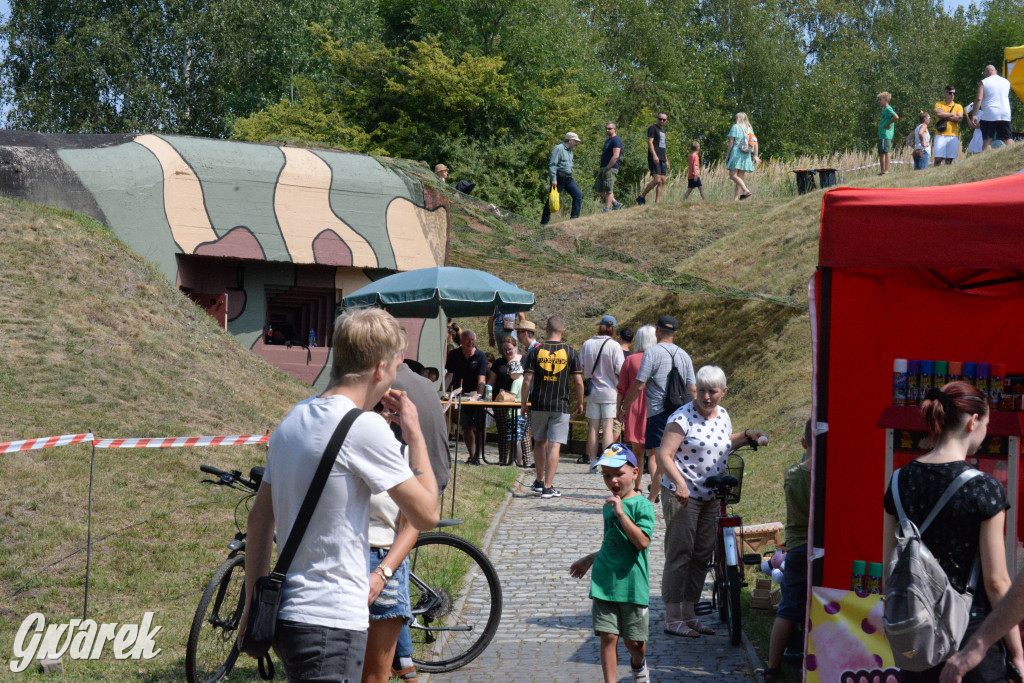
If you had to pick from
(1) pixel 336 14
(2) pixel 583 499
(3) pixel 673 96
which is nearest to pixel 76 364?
(2) pixel 583 499

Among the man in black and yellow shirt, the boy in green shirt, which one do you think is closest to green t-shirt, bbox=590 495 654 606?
the man in black and yellow shirt

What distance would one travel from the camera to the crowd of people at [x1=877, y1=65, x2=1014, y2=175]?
65.7 feet

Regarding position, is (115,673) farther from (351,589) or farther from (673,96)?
(673,96)

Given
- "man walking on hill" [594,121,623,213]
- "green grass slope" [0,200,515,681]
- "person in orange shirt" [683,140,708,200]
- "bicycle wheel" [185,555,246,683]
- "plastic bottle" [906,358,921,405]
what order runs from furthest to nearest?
1. "person in orange shirt" [683,140,708,200]
2. "man walking on hill" [594,121,623,213]
3. "green grass slope" [0,200,515,681]
4. "bicycle wheel" [185,555,246,683]
5. "plastic bottle" [906,358,921,405]

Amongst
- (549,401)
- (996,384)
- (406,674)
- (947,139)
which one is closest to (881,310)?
(996,384)

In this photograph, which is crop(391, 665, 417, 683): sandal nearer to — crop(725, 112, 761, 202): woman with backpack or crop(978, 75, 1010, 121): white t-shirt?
crop(978, 75, 1010, 121): white t-shirt

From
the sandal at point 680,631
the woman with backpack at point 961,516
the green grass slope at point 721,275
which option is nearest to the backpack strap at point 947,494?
the woman with backpack at point 961,516

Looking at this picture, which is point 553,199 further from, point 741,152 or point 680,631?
point 680,631

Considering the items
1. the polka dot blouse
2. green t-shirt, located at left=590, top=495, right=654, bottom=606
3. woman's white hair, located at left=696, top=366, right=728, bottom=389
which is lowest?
green t-shirt, located at left=590, top=495, right=654, bottom=606

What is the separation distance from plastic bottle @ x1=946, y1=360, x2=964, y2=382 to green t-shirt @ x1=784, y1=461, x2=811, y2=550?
995mm

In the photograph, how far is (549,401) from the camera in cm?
1131

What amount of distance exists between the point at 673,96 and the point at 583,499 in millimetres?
42887

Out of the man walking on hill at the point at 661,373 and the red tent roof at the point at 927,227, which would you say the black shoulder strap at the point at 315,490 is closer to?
the red tent roof at the point at 927,227

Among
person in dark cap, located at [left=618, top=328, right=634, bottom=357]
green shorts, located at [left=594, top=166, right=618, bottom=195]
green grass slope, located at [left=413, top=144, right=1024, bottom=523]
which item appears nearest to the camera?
person in dark cap, located at [left=618, top=328, right=634, bottom=357]
